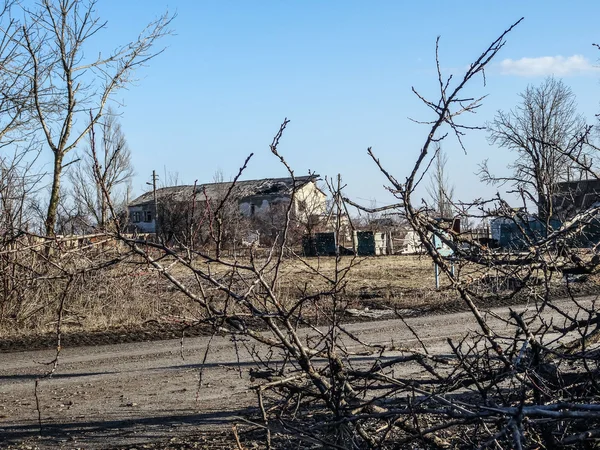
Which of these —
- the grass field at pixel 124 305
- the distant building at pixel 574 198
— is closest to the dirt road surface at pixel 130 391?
the grass field at pixel 124 305

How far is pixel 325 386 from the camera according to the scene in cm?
462

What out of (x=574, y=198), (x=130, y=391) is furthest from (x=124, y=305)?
(x=574, y=198)

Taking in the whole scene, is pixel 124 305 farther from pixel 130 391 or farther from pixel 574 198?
pixel 574 198

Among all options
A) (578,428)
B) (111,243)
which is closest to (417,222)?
(578,428)

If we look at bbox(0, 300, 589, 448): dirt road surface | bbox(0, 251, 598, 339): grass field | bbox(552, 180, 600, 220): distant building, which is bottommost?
bbox(0, 300, 589, 448): dirt road surface

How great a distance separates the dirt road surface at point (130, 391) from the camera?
7.04 metres

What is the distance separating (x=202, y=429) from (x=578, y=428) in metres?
3.67

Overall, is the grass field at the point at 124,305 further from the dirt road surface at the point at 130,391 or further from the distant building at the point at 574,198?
the distant building at the point at 574,198

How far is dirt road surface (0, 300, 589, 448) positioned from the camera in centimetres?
704

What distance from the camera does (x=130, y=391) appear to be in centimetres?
895

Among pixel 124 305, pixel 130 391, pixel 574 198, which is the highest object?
pixel 574 198

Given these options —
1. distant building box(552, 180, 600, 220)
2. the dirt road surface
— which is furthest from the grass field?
distant building box(552, 180, 600, 220)

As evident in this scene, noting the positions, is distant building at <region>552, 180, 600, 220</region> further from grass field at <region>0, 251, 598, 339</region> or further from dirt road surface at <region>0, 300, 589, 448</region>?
grass field at <region>0, 251, 598, 339</region>

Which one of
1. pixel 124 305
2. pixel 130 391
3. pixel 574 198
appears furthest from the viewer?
pixel 124 305
